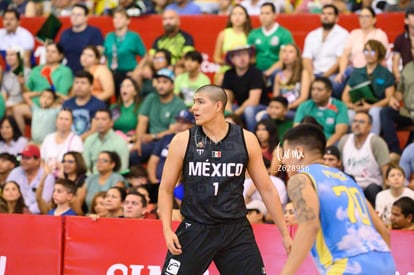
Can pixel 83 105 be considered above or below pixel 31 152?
above

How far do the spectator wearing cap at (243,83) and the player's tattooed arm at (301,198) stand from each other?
8.42 metres

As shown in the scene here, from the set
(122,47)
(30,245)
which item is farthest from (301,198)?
(122,47)

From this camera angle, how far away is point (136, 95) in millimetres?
16156

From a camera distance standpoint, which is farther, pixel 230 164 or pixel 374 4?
pixel 374 4

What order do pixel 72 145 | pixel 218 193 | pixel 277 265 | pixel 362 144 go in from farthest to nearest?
pixel 72 145 < pixel 362 144 < pixel 277 265 < pixel 218 193

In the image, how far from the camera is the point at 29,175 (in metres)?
14.8

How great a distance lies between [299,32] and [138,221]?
771cm

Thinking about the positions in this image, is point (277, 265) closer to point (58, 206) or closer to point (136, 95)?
point (58, 206)

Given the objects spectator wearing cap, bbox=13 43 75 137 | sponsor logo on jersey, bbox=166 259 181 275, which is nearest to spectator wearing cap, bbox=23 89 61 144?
spectator wearing cap, bbox=13 43 75 137

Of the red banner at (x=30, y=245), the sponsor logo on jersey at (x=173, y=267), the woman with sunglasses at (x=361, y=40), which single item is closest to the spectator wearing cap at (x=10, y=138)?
the red banner at (x=30, y=245)

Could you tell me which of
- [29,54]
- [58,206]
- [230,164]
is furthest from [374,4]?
[230,164]

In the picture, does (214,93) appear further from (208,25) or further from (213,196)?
(208,25)

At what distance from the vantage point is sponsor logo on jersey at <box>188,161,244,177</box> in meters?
9.05

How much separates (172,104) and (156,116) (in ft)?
1.04
